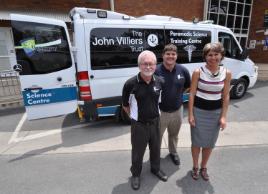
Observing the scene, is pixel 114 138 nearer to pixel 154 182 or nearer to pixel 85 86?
pixel 85 86

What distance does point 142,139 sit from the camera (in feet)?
8.34

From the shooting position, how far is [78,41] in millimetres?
3932

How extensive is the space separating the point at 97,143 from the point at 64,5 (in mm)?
8226

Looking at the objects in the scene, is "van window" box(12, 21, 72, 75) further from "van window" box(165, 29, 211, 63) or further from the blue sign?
"van window" box(165, 29, 211, 63)

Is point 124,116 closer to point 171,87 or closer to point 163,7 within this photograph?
point 171,87

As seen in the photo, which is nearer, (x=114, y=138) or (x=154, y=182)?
(x=154, y=182)

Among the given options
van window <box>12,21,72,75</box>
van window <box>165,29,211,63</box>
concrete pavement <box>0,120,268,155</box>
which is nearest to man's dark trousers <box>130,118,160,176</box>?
concrete pavement <box>0,120,268,155</box>

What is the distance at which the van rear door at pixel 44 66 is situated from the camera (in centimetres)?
362

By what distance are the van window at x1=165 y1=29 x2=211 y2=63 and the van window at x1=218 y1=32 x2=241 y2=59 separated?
625 millimetres

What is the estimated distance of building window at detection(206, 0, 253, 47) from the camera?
1225 centimetres

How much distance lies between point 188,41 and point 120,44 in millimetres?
1802

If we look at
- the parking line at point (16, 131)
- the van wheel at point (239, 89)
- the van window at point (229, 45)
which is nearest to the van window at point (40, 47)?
the parking line at point (16, 131)

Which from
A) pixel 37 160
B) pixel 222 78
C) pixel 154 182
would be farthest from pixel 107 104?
pixel 222 78

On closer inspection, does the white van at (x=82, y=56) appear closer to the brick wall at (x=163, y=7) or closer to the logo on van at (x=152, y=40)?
the logo on van at (x=152, y=40)
